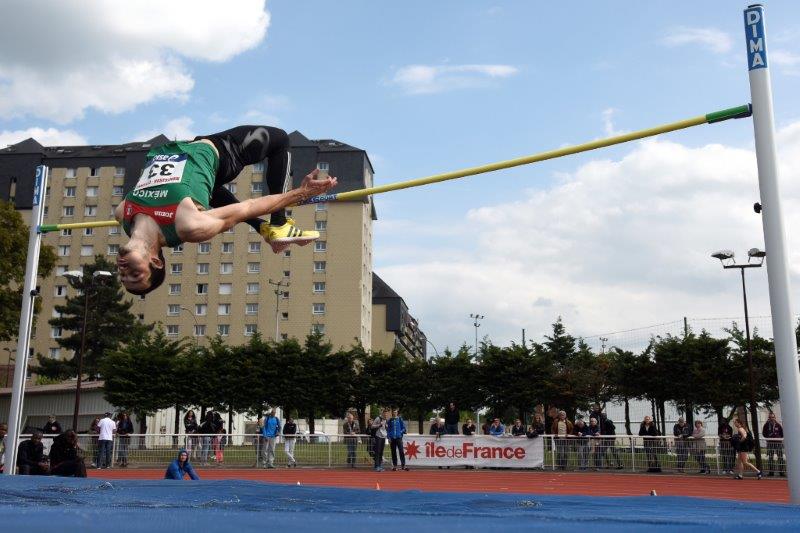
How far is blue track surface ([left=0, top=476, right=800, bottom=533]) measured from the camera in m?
3.62

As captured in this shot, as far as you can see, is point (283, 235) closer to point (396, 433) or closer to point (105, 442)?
point (396, 433)

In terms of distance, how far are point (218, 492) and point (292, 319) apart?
2030 inches

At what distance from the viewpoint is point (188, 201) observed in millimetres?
6770

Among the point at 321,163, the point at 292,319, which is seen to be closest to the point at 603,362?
the point at 321,163

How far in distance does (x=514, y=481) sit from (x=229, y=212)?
10.2m

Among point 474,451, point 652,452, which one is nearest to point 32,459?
point 474,451

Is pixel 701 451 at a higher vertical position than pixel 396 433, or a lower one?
lower

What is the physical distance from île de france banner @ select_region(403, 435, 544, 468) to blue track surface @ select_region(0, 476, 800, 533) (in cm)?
1072

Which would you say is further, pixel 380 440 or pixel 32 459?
pixel 380 440

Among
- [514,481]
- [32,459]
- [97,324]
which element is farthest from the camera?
[97,324]

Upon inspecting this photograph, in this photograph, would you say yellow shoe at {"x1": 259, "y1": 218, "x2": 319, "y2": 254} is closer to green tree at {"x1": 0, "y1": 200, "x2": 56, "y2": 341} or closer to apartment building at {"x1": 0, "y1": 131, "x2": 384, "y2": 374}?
green tree at {"x1": 0, "y1": 200, "x2": 56, "y2": 341}

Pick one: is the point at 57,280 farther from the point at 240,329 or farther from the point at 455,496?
the point at 455,496

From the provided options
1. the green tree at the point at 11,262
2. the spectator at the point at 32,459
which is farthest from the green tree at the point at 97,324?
the spectator at the point at 32,459

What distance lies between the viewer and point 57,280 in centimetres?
6184
